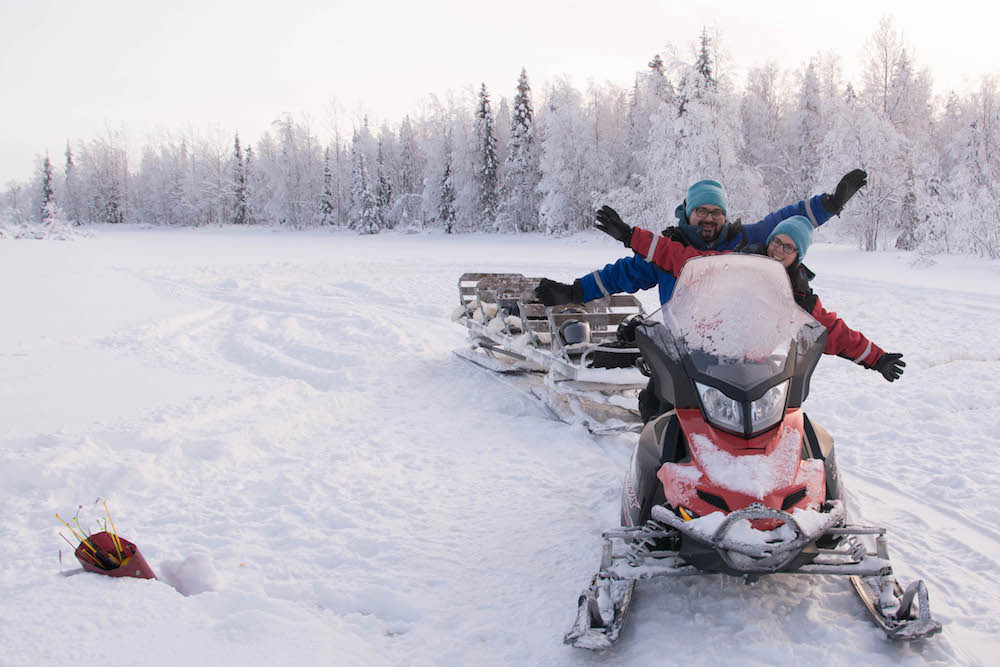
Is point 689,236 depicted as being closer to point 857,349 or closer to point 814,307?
point 814,307

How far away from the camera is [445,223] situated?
48500 millimetres

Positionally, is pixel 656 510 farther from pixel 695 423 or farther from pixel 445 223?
pixel 445 223

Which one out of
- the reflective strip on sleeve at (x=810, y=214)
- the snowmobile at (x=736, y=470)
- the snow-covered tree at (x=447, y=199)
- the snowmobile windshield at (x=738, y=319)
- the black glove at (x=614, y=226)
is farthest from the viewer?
the snow-covered tree at (x=447, y=199)

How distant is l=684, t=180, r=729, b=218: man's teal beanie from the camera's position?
3.76 metres

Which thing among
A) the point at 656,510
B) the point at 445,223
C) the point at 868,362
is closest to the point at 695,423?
the point at 656,510

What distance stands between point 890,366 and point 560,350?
2973mm

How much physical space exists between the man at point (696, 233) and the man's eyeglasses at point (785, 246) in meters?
0.41

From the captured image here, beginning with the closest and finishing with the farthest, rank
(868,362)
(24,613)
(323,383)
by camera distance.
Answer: (24,613) < (868,362) < (323,383)

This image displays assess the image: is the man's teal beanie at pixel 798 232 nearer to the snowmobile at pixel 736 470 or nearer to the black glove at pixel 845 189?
the snowmobile at pixel 736 470

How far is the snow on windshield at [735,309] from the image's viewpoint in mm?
2545

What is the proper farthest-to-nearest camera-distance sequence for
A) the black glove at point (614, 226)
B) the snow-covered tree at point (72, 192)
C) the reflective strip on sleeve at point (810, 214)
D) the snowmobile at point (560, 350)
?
the snow-covered tree at point (72, 192)
the snowmobile at point (560, 350)
the reflective strip on sleeve at point (810, 214)
the black glove at point (614, 226)

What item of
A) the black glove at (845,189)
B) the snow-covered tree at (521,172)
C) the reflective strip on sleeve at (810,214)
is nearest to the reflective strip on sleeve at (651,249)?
Result: the reflective strip on sleeve at (810,214)

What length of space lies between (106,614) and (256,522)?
1.19 metres

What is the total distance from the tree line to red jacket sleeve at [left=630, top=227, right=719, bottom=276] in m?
16.7
